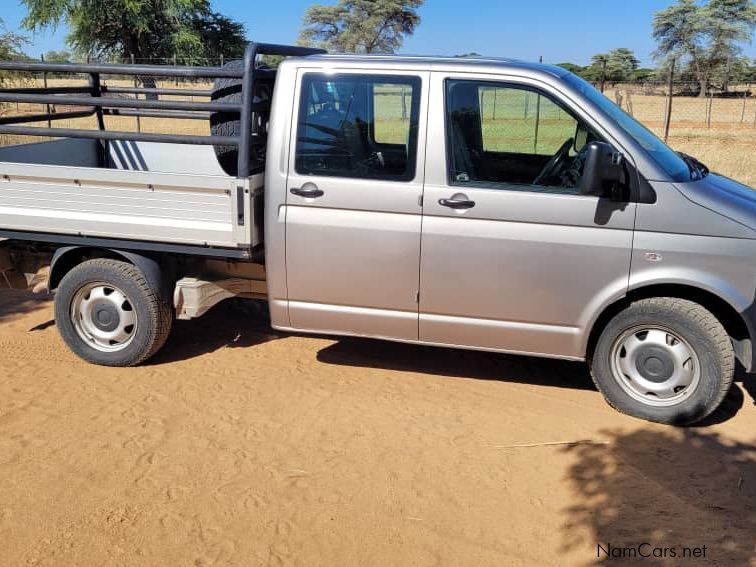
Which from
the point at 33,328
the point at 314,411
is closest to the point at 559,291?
the point at 314,411

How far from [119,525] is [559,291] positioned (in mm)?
2813

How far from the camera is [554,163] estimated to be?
471 centimetres

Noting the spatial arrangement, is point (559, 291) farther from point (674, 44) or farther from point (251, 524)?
point (674, 44)

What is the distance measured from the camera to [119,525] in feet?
11.8

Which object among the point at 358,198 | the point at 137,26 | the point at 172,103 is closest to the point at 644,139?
the point at 358,198

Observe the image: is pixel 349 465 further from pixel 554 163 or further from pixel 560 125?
pixel 560 125

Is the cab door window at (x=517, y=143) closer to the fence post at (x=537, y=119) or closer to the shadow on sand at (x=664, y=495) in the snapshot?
the fence post at (x=537, y=119)

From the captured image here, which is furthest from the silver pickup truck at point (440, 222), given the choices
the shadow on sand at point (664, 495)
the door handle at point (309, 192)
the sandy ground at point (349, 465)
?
the sandy ground at point (349, 465)

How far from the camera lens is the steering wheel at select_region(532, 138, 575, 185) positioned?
4.59m

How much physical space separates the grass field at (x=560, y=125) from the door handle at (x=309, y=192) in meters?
0.58

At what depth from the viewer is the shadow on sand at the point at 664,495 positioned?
3.48m

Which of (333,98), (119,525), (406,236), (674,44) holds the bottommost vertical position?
(119,525)

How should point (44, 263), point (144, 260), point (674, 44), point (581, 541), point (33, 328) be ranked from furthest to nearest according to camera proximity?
point (674, 44)
point (33, 328)
point (44, 263)
point (144, 260)
point (581, 541)

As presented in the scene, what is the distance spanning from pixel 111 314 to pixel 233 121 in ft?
5.59
